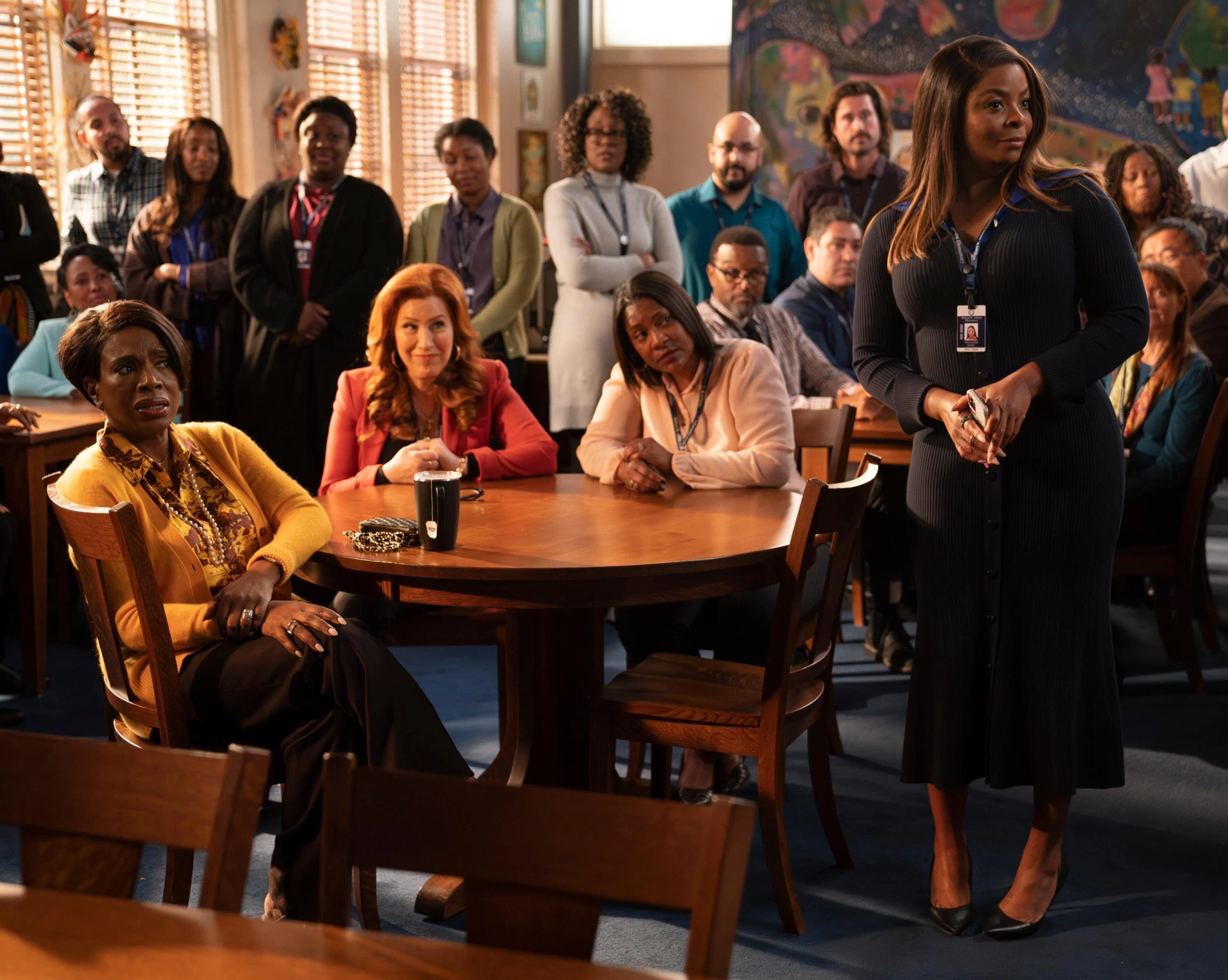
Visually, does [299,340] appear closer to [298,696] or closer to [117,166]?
[117,166]

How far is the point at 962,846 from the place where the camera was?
8.54 feet

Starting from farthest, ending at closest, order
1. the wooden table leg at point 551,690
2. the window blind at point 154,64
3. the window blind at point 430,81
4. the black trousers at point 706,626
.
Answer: the window blind at point 430,81 → the window blind at point 154,64 → the black trousers at point 706,626 → the wooden table leg at point 551,690

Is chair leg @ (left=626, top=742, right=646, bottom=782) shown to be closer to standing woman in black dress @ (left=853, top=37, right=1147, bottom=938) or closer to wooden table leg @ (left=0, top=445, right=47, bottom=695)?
standing woman in black dress @ (left=853, top=37, right=1147, bottom=938)

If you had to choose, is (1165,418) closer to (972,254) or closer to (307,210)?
(972,254)

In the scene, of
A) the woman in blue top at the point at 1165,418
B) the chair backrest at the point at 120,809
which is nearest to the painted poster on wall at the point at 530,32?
the woman in blue top at the point at 1165,418

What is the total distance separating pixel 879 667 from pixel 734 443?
1234mm

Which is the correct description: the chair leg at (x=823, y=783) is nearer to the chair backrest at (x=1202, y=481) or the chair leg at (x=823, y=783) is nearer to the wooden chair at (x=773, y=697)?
the wooden chair at (x=773, y=697)

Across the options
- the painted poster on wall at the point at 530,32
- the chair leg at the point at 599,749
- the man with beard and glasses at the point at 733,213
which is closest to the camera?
the chair leg at the point at 599,749

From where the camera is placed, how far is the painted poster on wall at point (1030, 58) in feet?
26.9

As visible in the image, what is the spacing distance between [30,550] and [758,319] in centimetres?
221

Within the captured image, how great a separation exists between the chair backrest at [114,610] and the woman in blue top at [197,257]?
8.27ft

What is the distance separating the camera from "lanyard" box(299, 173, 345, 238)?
474cm

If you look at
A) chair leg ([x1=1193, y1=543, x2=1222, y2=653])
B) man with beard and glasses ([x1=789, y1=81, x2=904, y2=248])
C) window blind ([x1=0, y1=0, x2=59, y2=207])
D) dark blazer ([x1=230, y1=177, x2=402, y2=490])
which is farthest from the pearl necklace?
window blind ([x1=0, y1=0, x2=59, y2=207])

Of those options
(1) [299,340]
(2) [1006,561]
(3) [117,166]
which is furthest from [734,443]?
(3) [117,166]
